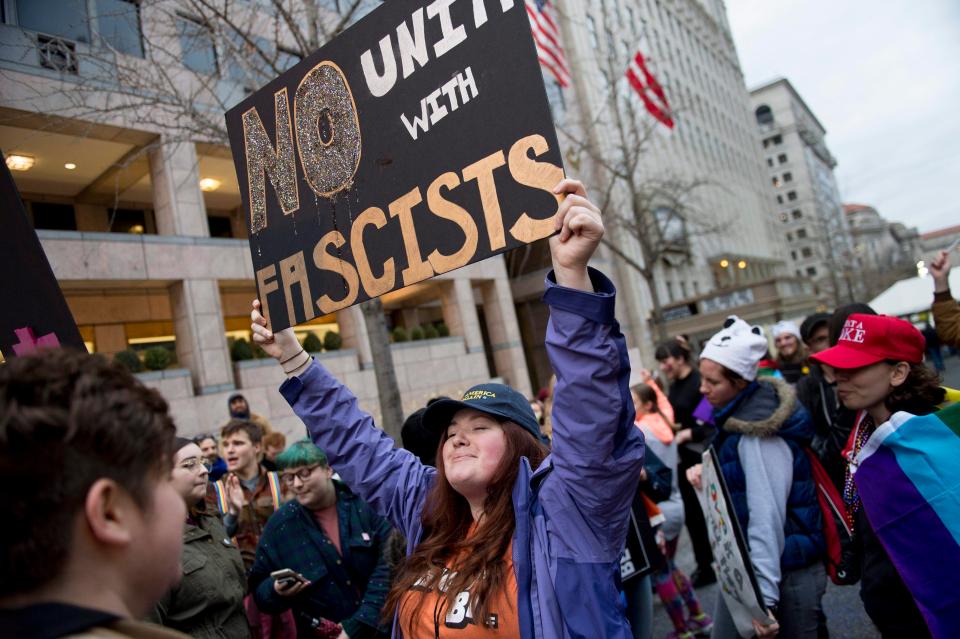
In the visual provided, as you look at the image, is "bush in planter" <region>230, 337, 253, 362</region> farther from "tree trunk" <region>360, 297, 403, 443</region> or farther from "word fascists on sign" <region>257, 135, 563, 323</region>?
"word fascists on sign" <region>257, 135, 563, 323</region>

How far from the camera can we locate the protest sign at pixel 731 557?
3.11 m

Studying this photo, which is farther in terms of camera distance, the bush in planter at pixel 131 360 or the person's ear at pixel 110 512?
the bush in planter at pixel 131 360

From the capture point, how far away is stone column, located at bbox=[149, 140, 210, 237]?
15.8 meters

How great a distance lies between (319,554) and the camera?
12.5 ft

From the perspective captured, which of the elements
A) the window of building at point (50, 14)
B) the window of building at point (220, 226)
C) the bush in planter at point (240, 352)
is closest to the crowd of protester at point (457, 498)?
the window of building at point (50, 14)

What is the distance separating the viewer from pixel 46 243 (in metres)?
13.7

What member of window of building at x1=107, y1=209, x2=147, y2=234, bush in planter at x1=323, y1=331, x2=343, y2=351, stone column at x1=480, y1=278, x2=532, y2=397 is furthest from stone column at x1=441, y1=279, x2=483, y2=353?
window of building at x1=107, y1=209, x2=147, y2=234

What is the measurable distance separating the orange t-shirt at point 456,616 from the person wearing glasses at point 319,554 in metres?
1.45

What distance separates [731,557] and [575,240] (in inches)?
84.2

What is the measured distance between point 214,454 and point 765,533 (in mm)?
4602

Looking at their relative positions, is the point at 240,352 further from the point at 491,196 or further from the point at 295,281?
the point at 491,196

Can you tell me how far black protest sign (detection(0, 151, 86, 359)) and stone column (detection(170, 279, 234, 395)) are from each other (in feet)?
42.8

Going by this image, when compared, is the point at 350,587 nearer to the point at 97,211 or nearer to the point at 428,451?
the point at 428,451

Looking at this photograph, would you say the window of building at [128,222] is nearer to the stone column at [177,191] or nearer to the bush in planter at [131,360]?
the stone column at [177,191]
